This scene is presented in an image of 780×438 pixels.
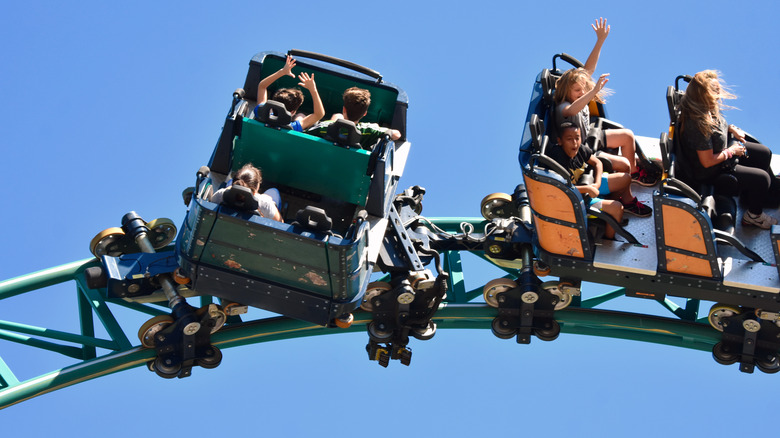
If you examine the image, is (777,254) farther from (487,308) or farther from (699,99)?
(487,308)

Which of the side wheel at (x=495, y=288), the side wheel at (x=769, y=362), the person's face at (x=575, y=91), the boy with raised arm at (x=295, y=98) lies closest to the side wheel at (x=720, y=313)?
the side wheel at (x=769, y=362)

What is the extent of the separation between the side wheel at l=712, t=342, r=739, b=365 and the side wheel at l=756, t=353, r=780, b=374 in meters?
Answer: 0.20

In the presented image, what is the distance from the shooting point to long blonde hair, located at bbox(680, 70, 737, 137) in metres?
→ 12.5

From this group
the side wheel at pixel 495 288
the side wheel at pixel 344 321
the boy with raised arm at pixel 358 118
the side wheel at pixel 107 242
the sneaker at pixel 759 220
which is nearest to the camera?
the side wheel at pixel 344 321

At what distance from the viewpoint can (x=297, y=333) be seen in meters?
13.8

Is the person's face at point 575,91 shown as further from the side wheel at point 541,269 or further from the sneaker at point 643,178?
the side wheel at point 541,269

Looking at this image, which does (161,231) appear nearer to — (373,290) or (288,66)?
(288,66)

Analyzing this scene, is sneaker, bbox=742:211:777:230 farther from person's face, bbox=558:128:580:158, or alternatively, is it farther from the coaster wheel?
the coaster wheel

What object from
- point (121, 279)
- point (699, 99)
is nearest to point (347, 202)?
point (121, 279)

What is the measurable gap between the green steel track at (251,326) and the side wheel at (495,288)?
0.22 metres

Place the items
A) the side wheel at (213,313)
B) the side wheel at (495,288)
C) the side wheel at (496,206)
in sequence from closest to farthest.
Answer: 1. the side wheel at (213,313)
2. the side wheel at (495,288)
3. the side wheel at (496,206)

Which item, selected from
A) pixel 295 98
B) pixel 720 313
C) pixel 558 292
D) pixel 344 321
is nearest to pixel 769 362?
pixel 720 313

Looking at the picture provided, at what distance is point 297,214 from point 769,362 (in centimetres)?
455

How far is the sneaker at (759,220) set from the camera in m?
13.1
